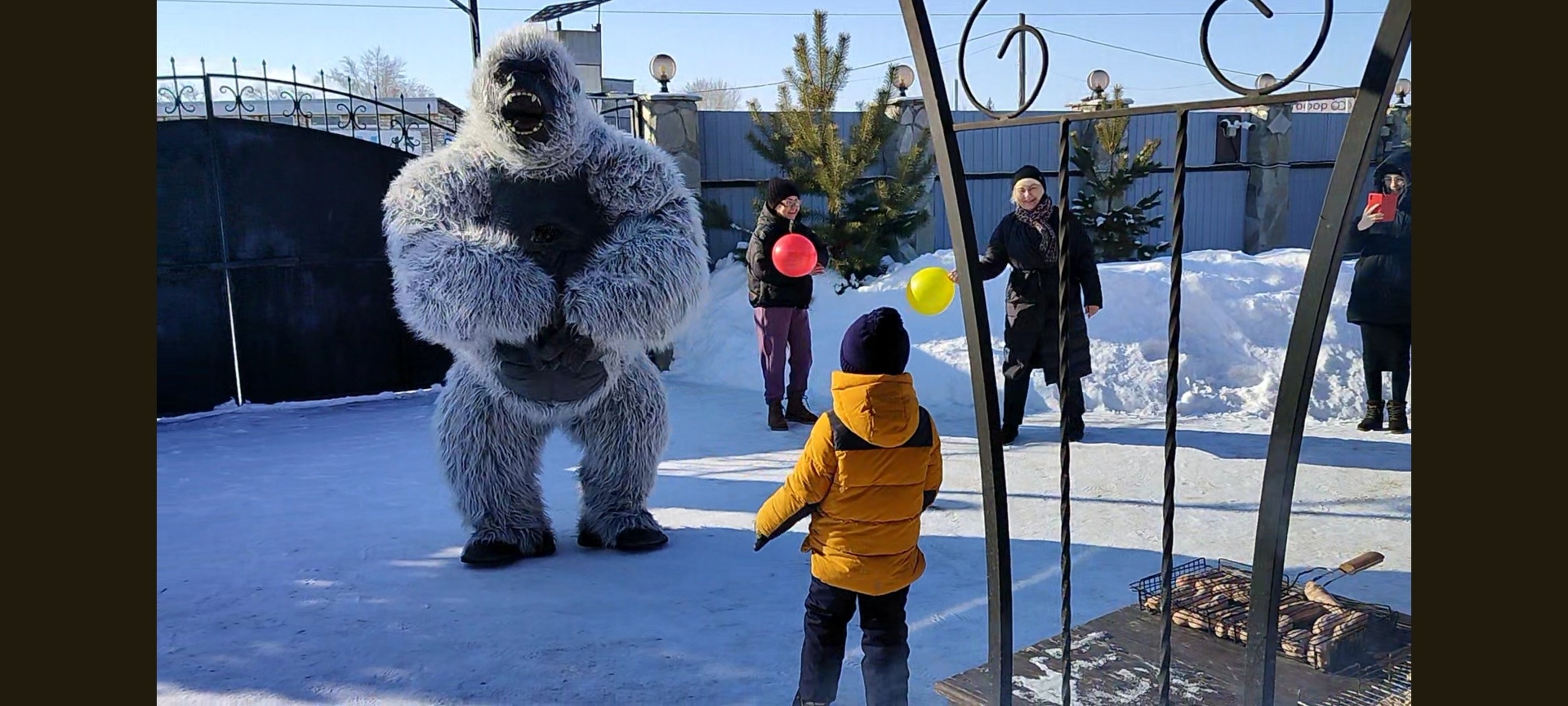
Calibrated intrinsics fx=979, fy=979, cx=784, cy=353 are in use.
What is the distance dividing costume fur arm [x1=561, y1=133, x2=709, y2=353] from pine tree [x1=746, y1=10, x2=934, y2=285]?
14.2 ft

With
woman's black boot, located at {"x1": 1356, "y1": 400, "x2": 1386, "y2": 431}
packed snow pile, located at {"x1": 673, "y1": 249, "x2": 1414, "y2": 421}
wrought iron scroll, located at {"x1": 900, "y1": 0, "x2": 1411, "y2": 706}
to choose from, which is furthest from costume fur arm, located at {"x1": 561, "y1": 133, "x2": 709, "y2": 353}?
woman's black boot, located at {"x1": 1356, "y1": 400, "x2": 1386, "y2": 431}

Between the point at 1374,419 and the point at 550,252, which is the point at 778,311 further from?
the point at 1374,419

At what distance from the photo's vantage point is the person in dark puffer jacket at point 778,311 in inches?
214

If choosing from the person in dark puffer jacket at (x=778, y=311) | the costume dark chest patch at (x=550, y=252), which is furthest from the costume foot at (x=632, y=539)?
the person in dark puffer jacket at (x=778, y=311)

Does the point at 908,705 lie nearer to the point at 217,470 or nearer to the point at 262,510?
the point at 262,510

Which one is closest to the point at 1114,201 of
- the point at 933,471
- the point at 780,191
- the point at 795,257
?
the point at 780,191

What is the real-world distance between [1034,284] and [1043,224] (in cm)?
30

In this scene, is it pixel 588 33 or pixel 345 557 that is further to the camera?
pixel 588 33

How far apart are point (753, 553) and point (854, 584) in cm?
138

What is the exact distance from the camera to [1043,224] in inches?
189

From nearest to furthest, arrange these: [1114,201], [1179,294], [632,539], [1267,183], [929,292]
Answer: [1179,294], [929,292], [632,539], [1114,201], [1267,183]

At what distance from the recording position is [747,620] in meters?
2.99

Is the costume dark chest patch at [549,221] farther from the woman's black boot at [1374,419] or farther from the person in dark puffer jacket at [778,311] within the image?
the woman's black boot at [1374,419]

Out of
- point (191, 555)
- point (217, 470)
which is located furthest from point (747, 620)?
point (217, 470)
